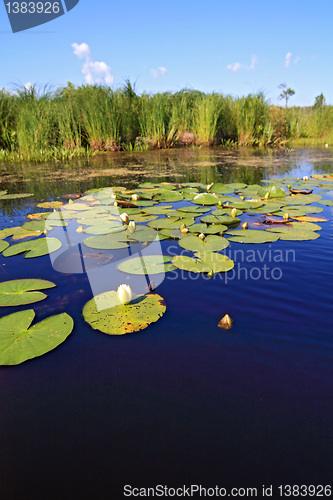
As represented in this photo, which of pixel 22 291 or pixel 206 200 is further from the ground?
pixel 206 200

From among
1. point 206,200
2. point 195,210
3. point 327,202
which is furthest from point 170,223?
point 327,202

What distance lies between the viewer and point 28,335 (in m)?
1.28

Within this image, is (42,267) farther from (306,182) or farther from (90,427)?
(306,182)

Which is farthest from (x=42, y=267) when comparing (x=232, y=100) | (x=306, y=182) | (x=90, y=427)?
(x=232, y=100)

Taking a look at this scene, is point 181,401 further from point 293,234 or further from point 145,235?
point 293,234

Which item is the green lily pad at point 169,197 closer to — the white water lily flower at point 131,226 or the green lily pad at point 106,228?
the green lily pad at point 106,228

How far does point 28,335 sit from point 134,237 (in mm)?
1230

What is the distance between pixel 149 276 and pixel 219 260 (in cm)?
49

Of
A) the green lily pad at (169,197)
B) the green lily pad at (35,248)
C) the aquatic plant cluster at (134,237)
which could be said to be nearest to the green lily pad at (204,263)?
the aquatic plant cluster at (134,237)

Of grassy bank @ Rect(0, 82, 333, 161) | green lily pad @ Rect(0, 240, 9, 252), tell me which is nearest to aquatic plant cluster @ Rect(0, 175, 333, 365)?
green lily pad @ Rect(0, 240, 9, 252)

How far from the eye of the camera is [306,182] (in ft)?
15.2

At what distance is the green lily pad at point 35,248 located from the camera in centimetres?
214

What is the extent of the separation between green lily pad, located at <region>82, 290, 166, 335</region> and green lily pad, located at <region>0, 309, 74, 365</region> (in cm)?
12

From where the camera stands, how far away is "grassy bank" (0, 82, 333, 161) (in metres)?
7.82
